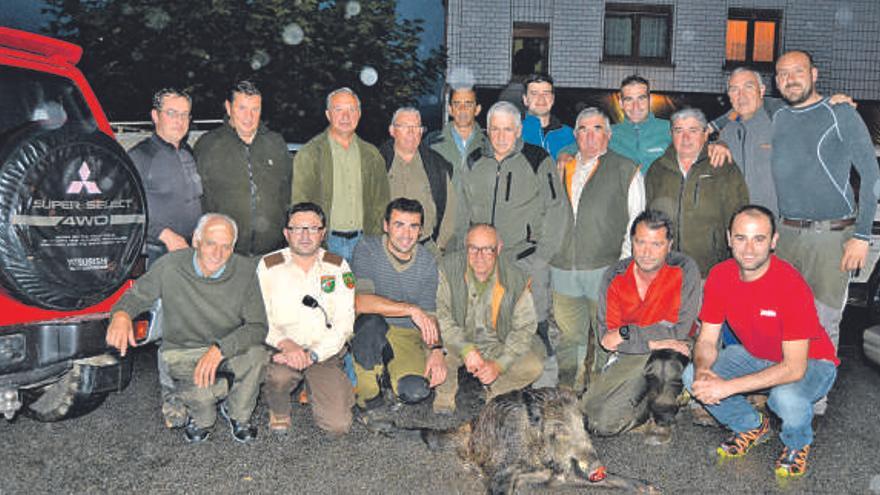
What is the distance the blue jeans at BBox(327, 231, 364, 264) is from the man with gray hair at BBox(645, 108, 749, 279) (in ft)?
7.41

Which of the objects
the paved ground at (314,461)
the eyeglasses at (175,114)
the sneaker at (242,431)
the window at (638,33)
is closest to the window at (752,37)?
the window at (638,33)

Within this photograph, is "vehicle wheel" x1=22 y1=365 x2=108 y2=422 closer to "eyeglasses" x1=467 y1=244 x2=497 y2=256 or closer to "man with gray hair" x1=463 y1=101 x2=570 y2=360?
"eyeglasses" x1=467 y1=244 x2=497 y2=256

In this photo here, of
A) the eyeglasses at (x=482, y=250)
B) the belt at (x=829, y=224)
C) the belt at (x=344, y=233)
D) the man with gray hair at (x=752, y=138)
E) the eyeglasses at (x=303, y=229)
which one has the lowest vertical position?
the eyeglasses at (x=482, y=250)

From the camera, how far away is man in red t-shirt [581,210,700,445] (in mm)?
4379

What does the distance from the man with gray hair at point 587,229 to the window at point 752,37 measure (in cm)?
1039

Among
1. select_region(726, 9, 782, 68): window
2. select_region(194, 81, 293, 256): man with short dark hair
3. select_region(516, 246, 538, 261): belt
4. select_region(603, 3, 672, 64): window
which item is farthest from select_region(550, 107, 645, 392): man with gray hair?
select_region(726, 9, 782, 68): window

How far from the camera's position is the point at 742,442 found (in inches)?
165

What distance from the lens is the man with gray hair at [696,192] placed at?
4918 millimetres

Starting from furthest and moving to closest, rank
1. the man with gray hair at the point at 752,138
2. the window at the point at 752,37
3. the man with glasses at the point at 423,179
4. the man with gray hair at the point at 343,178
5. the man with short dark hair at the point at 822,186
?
the window at the point at 752,37 → the man with glasses at the point at 423,179 → the man with gray hair at the point at 343,178 → the man with gray hair at the point at 752,138 → the man with short dark hair at the point at 822,186

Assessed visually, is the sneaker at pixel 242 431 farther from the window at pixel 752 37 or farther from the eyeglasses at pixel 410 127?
the window at pixel 752 37

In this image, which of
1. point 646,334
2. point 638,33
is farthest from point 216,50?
point 646,334

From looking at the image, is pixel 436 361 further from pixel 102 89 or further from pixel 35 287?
pixel 102 89

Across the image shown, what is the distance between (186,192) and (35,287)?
161 cm

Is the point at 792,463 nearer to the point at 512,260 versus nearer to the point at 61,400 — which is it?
the point at 512,260
